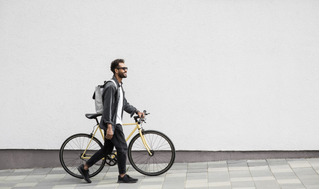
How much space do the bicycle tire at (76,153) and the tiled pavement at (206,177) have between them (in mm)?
135

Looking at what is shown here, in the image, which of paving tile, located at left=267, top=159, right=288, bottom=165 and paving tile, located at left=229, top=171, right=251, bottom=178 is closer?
paving tile, located at left=229, top=171, right=251, bottom=178

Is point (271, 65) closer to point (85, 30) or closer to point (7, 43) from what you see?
point (85, 30)

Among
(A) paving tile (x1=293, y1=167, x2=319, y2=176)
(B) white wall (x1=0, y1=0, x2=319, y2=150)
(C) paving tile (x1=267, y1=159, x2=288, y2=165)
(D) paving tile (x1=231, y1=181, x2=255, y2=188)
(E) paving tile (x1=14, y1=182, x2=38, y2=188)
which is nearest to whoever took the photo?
(D) paving tile (x1=231, y1=181, x2=255, y2=188)

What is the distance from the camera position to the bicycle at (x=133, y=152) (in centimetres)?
979

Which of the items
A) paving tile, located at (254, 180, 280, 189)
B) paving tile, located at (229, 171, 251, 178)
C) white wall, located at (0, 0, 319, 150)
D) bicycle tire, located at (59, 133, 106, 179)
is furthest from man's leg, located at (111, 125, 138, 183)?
paving tile, located at (254, 180, 280, 189)

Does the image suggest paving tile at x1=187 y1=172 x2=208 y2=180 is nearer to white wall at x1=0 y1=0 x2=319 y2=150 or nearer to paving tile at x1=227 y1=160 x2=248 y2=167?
paving tile at x1=227 y1=160 x2=248 y2=167

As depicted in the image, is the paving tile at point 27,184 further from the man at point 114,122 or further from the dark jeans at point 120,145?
the dark jeans at point 120,145

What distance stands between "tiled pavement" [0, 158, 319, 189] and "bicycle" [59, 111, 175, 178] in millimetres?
141

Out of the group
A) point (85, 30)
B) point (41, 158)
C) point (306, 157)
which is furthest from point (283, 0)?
point (41, 158)

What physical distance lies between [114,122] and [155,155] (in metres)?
0.99

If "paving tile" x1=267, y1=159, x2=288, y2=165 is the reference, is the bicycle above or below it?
above

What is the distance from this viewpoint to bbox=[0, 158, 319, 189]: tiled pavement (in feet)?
29.5

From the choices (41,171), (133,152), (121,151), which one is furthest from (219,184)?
(41,171)

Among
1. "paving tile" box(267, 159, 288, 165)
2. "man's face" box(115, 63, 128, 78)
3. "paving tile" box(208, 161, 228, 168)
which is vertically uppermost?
"man's face" box(115, 63, 128, 78)
